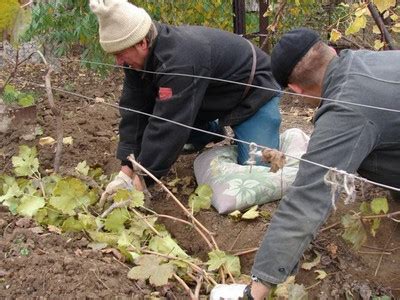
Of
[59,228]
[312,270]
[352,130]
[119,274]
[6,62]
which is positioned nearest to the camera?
[352,130]

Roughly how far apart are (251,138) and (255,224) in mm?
618

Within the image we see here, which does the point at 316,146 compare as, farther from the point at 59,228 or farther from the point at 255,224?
the point at 59,228

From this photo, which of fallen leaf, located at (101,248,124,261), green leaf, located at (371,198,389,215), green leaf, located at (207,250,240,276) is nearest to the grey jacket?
green leaf, located at (371,198,389,215)

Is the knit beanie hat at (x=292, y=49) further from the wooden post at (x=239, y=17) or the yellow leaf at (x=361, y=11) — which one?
the wooden post at (x=239, y=17)

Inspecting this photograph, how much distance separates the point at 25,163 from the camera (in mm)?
3393

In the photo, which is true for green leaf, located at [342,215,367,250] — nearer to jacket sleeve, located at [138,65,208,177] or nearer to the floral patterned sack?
the floral patterned sack

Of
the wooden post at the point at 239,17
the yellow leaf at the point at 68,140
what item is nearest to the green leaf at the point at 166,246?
the yellow leaf at the point at 68,140

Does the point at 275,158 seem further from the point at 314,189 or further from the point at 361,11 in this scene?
the point at 361,11

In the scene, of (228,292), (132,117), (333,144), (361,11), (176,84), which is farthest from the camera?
(132,117)

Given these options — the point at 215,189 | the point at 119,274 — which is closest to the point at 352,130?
the point at 119,274

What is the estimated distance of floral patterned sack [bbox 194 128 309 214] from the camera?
3084 millimetres

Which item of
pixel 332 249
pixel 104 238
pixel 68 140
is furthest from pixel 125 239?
pixel 68 140

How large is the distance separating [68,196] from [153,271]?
2.38ft

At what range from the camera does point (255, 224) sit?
3004 mm
